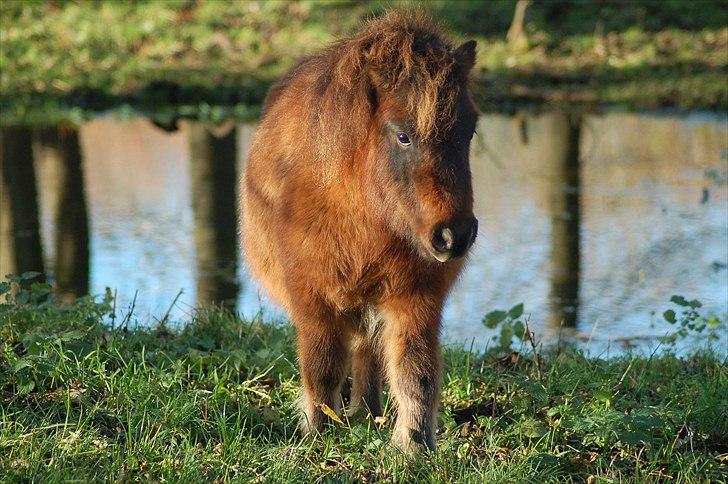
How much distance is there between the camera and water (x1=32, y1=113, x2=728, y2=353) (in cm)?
780

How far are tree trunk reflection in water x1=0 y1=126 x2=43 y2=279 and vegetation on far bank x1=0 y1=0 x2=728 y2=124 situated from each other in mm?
1742

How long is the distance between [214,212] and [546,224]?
328 centimetres

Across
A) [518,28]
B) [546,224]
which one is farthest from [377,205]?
[518,28]

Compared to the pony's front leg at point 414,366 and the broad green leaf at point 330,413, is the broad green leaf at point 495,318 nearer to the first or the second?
the pony's front leg at point 414,366

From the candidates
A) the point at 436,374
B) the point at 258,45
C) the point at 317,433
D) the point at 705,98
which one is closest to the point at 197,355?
the point at 317,433

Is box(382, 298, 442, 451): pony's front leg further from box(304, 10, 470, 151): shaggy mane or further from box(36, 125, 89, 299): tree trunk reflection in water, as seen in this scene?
box(36, 125, 89, 299): tree trunk reflection in water

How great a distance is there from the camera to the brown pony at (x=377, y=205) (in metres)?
A: 3.82

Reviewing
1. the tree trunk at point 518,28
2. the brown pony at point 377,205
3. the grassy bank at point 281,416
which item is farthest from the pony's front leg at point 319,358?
the tree trunk at point 518,28

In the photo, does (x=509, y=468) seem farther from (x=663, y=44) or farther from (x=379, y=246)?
(x=663, y=44)

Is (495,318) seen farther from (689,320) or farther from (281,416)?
(281,416)

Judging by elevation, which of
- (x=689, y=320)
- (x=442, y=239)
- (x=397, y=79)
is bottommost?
(x=689, y=320)

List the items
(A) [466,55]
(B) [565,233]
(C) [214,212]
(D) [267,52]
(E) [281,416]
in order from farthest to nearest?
1. (D) [267,52]
2. (C) [214,212]
3. (B) [565,233]
4. (E) [281,416]
5. (A) [466,55]

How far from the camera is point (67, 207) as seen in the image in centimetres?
1061

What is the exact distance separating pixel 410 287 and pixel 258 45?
1465 cm
